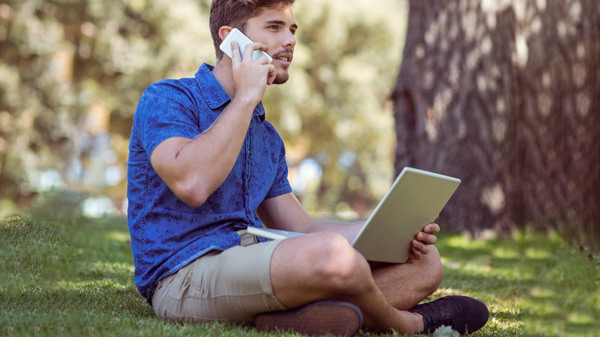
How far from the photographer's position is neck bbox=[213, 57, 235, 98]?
3.94 metres

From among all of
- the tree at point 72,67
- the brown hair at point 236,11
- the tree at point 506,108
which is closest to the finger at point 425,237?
the brown hair at point 236,11

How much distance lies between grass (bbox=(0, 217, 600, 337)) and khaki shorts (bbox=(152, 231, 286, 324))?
10 centimetres

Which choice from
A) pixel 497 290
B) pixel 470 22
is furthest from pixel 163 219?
pixel 470 22

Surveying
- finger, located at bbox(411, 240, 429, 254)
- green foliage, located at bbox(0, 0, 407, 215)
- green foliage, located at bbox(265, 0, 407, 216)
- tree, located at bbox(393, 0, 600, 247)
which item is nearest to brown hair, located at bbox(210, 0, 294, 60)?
finger, located at bbox(411, 240, 429, 254)

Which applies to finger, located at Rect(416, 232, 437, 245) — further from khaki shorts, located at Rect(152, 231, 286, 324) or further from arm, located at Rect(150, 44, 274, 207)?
arm, located at Rect(150, 44, 274, 207)

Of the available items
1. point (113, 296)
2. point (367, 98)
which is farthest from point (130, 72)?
→ point (113, 296)

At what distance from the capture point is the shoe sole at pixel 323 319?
3.12 metres

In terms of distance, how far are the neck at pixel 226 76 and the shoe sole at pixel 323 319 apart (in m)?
1.29

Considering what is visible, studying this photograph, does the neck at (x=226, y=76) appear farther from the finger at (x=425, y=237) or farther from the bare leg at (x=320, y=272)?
the finger at (x=425, y=237)

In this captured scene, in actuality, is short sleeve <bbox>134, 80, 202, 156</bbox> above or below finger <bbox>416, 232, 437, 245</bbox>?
above

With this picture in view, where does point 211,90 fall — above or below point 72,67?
above

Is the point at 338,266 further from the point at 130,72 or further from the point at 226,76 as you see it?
the point at 130,72

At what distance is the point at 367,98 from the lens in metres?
25.3

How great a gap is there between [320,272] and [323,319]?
0.73 ft
